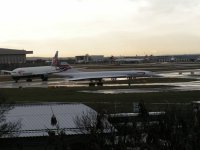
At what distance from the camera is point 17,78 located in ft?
290

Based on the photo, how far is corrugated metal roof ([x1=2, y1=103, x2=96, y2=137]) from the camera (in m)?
16.8

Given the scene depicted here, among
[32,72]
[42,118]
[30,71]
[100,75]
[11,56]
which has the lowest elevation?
[32,72]

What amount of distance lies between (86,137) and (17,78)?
76735 millimetres

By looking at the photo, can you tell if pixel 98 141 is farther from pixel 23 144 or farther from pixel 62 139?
pixel 23 144

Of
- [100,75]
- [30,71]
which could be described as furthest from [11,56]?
[100,75]

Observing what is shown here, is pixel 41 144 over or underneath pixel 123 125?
underneath

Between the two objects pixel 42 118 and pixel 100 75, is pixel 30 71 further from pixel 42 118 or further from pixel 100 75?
pixel 42 118

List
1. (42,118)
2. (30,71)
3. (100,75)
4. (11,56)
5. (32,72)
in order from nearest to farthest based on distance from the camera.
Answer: (42,118) < (100,75) < (32,72) < (30,71) < (11,56)

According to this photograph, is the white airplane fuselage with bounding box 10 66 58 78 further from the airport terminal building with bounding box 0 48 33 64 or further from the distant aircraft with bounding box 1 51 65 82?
the airport terminal building with bounding box 0 48 33 64

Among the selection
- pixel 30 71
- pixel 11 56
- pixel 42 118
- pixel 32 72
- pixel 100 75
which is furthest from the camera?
pixel 11 56

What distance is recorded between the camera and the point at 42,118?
19984 millimetres

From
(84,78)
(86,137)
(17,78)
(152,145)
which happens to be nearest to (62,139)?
(86,137)

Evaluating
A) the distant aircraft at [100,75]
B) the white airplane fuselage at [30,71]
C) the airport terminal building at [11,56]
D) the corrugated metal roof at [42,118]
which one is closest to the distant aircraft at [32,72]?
the white airplane fuselage at [30,71]

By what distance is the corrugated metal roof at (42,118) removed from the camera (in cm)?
1678
